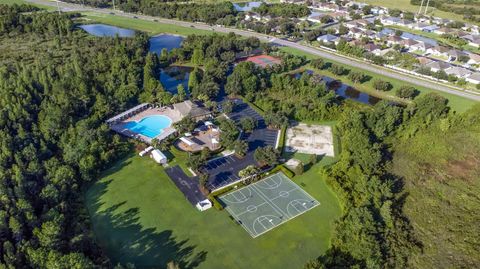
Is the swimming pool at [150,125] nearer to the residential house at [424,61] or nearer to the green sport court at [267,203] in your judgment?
the green sport court at [267,203]

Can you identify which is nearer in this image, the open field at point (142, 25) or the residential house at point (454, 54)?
the residential house at point (454, 54)

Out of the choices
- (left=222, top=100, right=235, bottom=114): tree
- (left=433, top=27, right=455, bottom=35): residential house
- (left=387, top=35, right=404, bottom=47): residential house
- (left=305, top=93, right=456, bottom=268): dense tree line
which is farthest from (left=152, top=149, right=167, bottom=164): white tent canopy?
(left=433, top=27, right=455, bottom=35): residential house

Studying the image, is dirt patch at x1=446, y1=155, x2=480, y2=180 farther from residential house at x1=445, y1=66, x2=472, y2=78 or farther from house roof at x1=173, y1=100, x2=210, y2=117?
house roof at x1=173, y1=100, x2=210, y2=117

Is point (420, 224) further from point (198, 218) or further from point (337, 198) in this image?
point (198, 218)

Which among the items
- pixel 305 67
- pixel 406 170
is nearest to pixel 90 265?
pixel 406 170

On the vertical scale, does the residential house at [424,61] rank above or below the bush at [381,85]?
above

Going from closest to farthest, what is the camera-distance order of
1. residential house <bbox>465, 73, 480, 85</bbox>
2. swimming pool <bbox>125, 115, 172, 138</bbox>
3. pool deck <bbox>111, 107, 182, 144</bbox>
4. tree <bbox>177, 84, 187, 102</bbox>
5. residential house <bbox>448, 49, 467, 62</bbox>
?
pool deck <bbox>111, 107, 182, 144</bbox> → swimming pool <bbox>125, 115, 172, 138</bbox> → tree <bbox>177, 84, 187, 102</bbox> → residential house <bbox>465, 73, 480, 85</bbox> → residential house <bbox>448, 49, 467, 62</bbox>

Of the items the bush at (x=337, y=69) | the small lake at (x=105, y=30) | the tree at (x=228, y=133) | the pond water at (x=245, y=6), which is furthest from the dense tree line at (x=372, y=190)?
the pond water at (x=245, y=6)
